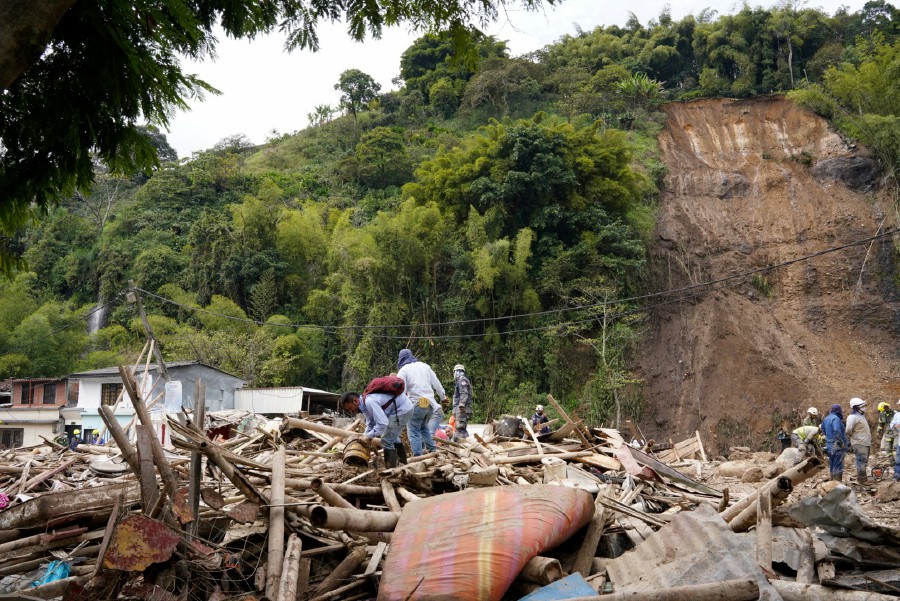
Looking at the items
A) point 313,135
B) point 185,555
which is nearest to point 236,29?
point 185,555

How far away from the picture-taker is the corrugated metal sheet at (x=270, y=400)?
25.8 metres

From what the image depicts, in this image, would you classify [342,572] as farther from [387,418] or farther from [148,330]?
[148,330]

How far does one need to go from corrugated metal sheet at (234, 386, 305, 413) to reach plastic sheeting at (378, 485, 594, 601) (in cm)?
2098

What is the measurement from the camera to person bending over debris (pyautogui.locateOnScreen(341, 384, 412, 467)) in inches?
304

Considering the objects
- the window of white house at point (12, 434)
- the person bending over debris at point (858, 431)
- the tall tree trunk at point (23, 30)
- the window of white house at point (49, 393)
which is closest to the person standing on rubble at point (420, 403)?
the tall tree trunk at point (23, 30)

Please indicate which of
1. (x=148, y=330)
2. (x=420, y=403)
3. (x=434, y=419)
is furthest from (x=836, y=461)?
(x=148, y=330)

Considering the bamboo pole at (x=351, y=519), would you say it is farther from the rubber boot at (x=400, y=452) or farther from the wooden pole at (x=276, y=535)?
the rubber boot at (x=400, y=452)

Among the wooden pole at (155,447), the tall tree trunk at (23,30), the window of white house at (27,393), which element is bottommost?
the window of white house at (27,393)

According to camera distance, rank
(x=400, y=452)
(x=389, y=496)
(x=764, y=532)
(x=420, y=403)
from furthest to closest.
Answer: (x=420, y=403) < (x=400, y=452) < (x=389, y=496) < (x=764, y=532)

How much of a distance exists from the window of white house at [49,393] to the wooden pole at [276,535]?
26.9 metres

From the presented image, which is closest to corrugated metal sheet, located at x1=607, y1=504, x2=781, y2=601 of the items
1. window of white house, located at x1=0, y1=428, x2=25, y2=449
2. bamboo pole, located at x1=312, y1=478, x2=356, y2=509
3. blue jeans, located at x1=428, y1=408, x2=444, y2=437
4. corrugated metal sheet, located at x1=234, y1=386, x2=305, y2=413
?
bamboo pole, located at x1=312, y1=478, x2=356, y2=509

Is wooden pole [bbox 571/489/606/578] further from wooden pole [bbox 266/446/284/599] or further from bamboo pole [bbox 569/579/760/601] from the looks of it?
wooden pole [bbox 266/446/284/599]

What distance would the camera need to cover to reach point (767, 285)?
1325 inches

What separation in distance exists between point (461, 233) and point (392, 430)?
24474 millimetres
